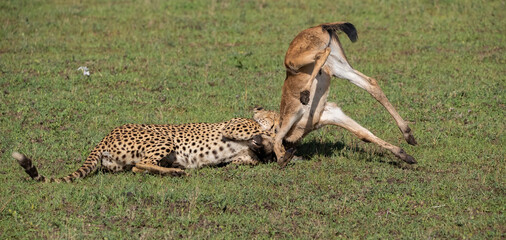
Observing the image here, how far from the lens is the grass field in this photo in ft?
21.9

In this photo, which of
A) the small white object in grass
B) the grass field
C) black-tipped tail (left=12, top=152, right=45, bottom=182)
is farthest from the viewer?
the small white object in grass

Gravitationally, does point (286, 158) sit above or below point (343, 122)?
below

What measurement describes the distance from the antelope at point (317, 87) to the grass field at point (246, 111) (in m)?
0.41

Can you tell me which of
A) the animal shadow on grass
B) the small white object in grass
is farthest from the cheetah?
the small white object in grass

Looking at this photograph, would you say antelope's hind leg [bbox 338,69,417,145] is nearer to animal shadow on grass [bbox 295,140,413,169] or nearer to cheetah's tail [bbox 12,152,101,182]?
animal shadow on grass [bbox 295,140,413,169]

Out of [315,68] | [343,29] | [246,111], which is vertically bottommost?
[246,111]

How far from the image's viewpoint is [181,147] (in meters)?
8.59

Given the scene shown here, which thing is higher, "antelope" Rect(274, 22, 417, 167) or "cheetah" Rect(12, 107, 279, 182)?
"antelope" Rect(274, 22, 417, 167)

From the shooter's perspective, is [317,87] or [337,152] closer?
[317,87]

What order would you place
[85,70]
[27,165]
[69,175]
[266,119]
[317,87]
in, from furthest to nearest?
[85,70] → [266,119] → [317,87] → [69,175] → [27,165]

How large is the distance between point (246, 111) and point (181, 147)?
2436 mm

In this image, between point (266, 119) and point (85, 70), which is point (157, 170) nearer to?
point (266, 119)

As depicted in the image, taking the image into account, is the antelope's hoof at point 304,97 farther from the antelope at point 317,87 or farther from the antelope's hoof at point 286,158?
the antelope's hoof at point 286,158

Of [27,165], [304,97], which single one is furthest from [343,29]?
[27,165]
